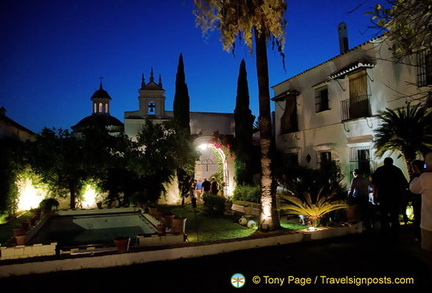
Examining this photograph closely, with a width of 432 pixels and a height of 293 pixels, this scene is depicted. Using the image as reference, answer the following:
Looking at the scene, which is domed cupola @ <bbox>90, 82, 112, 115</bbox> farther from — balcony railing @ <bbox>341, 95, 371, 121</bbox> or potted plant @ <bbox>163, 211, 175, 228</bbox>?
potted plant @ <bbox>163, 211, 175, 228</bbox>

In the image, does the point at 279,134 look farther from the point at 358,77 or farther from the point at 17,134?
the point at 17,134

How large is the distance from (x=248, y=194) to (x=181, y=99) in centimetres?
989

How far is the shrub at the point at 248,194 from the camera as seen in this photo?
14.0 m

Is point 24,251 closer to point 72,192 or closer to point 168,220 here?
point 168,220

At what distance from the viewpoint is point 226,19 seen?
8.93 metres

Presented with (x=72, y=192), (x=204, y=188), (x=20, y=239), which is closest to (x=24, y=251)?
(x=20, y=239)

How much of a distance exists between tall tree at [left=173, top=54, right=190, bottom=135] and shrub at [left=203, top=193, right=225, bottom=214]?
27.2ft

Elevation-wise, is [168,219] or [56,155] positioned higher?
[56,155]

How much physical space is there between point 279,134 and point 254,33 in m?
12.2

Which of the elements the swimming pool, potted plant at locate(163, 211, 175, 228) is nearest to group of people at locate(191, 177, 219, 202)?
the swimming pool

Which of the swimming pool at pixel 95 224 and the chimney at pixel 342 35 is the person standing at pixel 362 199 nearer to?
the swimming pool at pixel 95 224

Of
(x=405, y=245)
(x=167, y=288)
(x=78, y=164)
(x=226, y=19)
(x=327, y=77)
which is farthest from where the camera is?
(x=327, y=77)

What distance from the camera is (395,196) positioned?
7.22m

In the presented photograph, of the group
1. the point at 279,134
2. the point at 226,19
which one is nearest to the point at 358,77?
the point at 279,134
